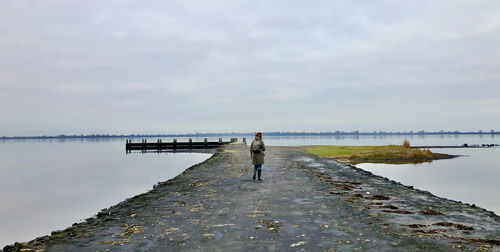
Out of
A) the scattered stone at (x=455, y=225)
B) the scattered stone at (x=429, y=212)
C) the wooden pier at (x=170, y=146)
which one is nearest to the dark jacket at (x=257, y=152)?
the scattered stone at (x=429, y=212)

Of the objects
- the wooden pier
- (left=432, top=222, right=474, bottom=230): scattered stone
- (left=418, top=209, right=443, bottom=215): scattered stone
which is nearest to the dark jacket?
(left=418, top=209, right=443, bottom=215): scattered stone

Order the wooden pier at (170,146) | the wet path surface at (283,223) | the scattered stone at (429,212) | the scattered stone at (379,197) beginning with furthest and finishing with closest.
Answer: the wooden pier at (170,146) < the scattered stone at (379,197) < the scattered stone at (429,212) < the wet path surface at (283,223)

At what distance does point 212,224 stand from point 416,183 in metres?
22.6

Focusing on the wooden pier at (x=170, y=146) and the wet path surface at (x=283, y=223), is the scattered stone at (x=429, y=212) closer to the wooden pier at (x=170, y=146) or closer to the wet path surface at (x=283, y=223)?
the wet path surface at (x=283, y=223)

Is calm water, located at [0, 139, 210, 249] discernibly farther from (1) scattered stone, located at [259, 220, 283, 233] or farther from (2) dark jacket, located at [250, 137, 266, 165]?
(1) scattered stone, located at [259, 220, 283, 233]

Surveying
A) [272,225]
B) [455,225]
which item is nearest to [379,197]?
[455,225]

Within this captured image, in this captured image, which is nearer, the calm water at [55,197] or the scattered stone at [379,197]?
the scattered stone at [379,197]

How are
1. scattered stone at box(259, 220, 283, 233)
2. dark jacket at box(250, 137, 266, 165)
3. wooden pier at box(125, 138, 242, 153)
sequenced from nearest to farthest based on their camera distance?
1. scattered stone at box(259, 220, 283, 233)
2. dark jacket at box(250, 137, 266, 165)
3. wooden pier at box(125, 138, 242, 153)

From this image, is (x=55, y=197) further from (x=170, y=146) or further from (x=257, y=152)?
(x=170, y=146)

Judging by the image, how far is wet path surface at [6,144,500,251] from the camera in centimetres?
685

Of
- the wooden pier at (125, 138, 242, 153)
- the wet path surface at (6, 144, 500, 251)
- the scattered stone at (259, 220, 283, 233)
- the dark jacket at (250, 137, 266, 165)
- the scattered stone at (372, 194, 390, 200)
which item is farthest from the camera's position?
the wooden pier at (125, 138, 242, 153)

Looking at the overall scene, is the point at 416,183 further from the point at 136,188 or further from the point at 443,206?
the point at 136,188

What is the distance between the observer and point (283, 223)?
8500 mm

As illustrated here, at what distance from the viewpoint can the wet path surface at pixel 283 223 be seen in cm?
685
